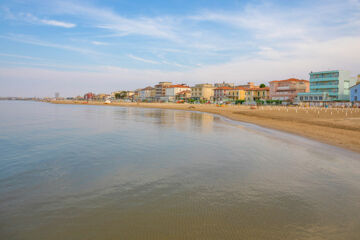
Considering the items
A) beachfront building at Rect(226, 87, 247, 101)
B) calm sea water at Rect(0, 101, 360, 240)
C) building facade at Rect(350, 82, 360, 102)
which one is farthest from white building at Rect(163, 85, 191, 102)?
calm sea water at Rect(0, 101, 360, 240)

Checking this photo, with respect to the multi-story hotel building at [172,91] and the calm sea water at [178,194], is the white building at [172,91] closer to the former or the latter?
the multi-story hotel building at [172,91]

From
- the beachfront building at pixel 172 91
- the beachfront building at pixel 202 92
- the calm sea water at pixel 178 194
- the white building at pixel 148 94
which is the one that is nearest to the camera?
the calm sea water at pixel 178 194

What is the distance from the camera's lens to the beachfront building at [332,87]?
75438 millimetres

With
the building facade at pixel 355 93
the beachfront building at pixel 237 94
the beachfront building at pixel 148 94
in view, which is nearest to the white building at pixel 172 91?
the beachfront building at pixel 148 94

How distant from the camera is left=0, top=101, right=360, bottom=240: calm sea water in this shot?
466 cm

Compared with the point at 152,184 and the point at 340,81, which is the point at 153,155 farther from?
the point at 340,81

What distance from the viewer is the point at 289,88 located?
88.8 meters

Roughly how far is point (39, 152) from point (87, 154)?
2465 millimetres

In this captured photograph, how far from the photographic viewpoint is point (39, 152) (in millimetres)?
11547

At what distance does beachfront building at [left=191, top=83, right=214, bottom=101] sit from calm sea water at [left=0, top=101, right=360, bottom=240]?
113440mm

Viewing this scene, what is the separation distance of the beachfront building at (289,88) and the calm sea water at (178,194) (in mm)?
84548

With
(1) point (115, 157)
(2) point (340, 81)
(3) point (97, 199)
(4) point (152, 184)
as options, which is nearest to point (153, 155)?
(1) point (115, 157)

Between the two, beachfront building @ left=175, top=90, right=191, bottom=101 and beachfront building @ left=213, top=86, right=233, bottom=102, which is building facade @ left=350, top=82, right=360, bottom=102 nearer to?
beachfront building @ left=213, top=86, right=233, bottom=102

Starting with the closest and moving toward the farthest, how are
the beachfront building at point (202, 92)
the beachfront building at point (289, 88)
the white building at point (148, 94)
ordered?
the beachfront building at point (289, 88)
the beachfront building at point (202, 92)
the white building at point (148, 94)
